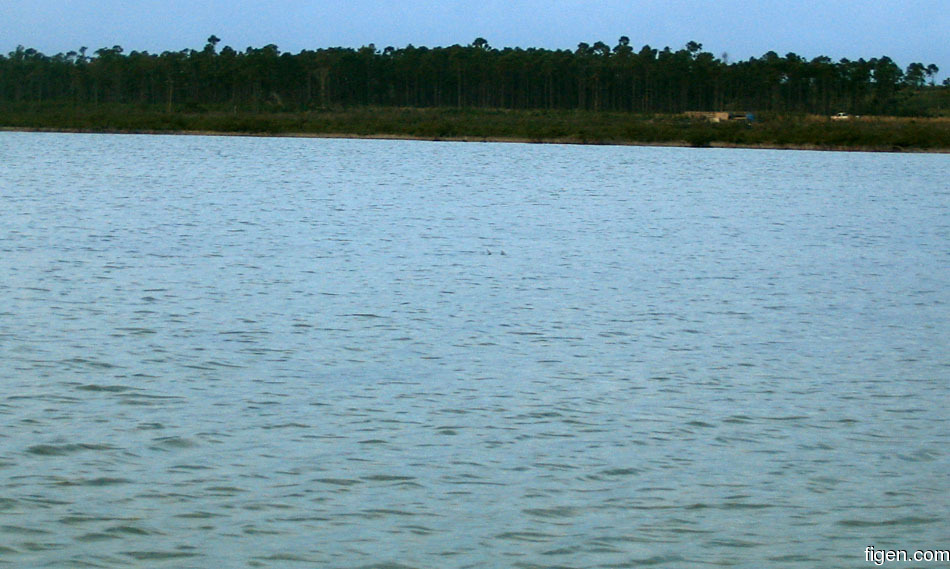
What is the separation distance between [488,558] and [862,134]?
8748 cm

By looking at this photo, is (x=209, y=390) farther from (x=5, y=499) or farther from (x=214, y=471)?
(x=5, y=499)

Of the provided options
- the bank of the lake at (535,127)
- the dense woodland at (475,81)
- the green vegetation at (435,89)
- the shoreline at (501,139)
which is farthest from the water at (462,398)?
the dense woodland at (475,81)

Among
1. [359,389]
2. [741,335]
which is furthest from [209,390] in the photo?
→ [741,335]

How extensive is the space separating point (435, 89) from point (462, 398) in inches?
5551

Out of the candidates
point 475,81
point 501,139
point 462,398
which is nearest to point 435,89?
point 475,81

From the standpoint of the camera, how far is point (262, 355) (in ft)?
43.6

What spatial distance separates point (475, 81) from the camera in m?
148

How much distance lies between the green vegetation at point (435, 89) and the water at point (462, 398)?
3421 inches

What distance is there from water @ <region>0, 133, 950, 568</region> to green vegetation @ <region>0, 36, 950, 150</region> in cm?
8690

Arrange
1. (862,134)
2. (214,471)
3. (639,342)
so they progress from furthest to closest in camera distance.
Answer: (862,134) → (639,342) → (214,471)

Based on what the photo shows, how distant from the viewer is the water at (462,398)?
802cm

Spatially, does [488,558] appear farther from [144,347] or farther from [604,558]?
[144,347]

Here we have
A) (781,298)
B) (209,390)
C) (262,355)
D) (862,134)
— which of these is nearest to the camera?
(209,390)

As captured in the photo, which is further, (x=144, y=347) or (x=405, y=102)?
(x=405, y=102)
